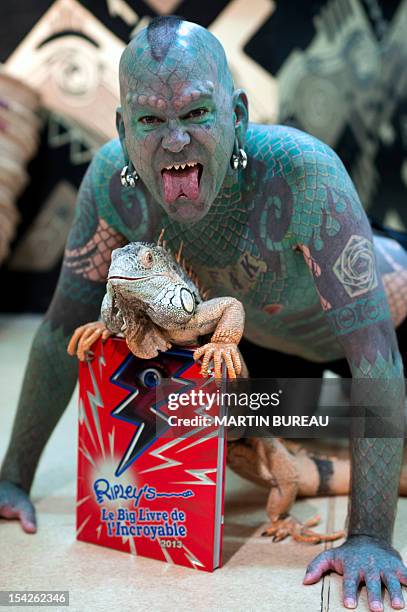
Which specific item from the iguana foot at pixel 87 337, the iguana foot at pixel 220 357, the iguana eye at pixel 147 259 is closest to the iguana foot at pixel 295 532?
the iguana foot at pixel 220 357

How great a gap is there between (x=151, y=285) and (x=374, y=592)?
2.44 ft

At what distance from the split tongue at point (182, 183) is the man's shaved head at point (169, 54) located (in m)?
0.17

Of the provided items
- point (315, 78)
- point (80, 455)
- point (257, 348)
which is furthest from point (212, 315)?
point (315, 78)

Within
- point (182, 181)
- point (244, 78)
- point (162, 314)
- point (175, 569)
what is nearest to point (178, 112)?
point (182, 181)

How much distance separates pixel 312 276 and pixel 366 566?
1.99 feet

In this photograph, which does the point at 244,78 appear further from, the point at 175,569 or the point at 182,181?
the point at 175,569

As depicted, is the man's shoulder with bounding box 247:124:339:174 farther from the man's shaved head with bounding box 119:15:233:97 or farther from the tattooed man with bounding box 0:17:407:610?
the man's shaved head with bounding box 119:15:233:97

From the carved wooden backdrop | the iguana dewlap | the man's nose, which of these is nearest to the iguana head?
the iguana dewlap

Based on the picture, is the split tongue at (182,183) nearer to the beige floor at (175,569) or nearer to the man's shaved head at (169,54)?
the man's shaved head at (169,54)

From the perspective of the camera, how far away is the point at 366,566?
1.68 m

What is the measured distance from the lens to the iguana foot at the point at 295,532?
6.36 ft

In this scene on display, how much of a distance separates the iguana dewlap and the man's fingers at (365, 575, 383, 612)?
0.49 metres

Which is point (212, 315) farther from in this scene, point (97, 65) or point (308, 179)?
point (97, 65)

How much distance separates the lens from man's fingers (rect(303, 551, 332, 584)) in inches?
67.2
